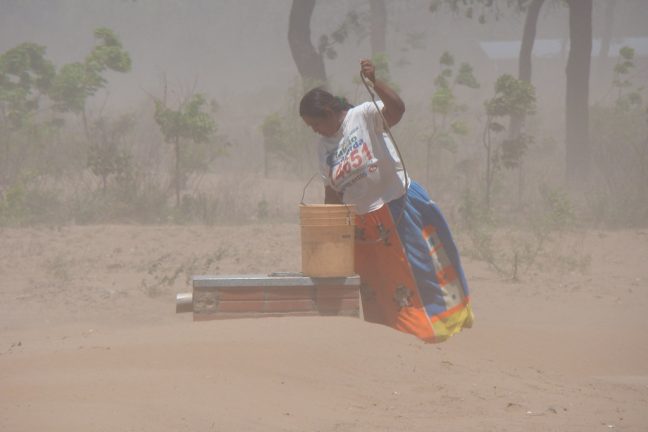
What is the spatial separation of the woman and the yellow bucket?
118 mm

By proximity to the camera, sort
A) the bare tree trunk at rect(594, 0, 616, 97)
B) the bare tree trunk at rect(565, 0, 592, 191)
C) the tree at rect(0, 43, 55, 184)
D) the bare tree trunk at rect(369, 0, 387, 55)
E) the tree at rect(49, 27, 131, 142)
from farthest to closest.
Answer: the bare tree trunk at rect(594, 0, 616, 97) < the bare tree trunk at rect(369, 0, 387, 55) < the bare tree trunk at rect(565, 0, 592, 191) < the tree at rect(49, 27, 131, 142) < the tree at rect(0, 43, 55, 184)

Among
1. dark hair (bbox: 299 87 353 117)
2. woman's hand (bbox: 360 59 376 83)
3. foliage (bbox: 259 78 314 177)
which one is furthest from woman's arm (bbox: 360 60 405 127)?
foliage (bbox: 259 78 314 177)

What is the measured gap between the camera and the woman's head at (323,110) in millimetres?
4785

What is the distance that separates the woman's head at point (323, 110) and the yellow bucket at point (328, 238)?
1.34 ft

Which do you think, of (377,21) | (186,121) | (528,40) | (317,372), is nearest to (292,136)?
(186,121)

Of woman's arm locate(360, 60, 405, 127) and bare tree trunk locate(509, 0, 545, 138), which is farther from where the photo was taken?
bare tree trunk locate(509, 0, 545, 138)

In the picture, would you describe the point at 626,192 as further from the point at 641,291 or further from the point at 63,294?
the point at 63,294

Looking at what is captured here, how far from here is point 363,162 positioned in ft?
15.6

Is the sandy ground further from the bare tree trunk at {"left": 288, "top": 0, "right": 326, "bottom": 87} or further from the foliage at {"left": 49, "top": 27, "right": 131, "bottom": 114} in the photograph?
the bare tree trunk at {"left": 288, "top": 0, "right": 326, "bottom": 87}

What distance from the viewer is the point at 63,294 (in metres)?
7.94

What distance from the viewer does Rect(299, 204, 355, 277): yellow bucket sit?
491cm

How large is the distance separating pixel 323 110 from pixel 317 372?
1336 mm

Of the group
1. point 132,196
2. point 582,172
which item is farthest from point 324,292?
point 582,172

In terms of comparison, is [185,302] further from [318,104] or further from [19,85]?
[19,85]
